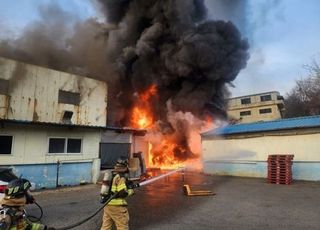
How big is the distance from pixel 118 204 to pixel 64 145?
34.5 feet

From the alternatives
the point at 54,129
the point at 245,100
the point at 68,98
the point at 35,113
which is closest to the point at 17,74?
the point at 35,113

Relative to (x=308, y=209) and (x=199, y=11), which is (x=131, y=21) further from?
(x=308, y=209)

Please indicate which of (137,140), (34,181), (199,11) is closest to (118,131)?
(137,140)

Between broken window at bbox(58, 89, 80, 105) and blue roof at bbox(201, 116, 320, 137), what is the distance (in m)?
9.39

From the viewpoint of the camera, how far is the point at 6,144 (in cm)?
1288

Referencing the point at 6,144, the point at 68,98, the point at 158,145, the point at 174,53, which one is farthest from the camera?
the point at 158,145

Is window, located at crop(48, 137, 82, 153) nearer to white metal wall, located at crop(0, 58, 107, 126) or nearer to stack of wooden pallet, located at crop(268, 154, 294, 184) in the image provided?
white metal wall, located at crop(0, 58, 107, 126)

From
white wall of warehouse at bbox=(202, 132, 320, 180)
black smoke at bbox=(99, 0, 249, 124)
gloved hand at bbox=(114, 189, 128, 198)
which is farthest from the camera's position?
black smoke at bbox=(99, 0, 249, 124)

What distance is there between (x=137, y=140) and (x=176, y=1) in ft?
41.3

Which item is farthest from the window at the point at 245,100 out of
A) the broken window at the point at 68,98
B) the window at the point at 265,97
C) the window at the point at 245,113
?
the broken window at the point at 68,98

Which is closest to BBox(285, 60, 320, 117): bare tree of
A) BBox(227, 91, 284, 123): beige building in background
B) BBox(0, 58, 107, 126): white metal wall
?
BBox(227, 91, 284, 123): beige building in background

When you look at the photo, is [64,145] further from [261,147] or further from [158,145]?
[158,145]

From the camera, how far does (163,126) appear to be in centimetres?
2798

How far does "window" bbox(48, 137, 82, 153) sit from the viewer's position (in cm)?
1453
